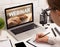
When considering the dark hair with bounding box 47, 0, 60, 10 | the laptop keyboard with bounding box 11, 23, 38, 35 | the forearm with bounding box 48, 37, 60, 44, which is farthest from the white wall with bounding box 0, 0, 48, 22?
the dark hair with bounding box 47, 0, 60, 10

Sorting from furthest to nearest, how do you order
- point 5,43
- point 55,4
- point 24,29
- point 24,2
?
point 24,2 < point 24,29 < point 5,43 < point 55,4

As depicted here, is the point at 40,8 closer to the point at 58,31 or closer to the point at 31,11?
the point at 31,11

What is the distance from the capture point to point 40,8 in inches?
67.9

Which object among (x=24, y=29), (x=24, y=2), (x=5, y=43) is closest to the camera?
(x=5, y=43)

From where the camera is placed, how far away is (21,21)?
155 centimetres

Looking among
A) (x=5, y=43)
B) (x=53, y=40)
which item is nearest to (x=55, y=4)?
(x=53, y=40)

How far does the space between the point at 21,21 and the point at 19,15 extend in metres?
0.07

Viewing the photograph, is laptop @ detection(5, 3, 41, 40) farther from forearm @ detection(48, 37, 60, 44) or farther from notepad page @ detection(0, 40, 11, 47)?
forearm @ detection(48, 37, 60, 44)

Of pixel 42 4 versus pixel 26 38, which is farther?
pixel 42 4

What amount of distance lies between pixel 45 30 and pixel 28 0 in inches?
16.3

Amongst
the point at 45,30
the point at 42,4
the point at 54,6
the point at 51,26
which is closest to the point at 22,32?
the point at 45,30

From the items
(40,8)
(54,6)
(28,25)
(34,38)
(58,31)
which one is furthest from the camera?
(40,8)

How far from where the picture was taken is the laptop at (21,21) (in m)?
1.43

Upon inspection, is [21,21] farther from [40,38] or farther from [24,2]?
[40,38]
